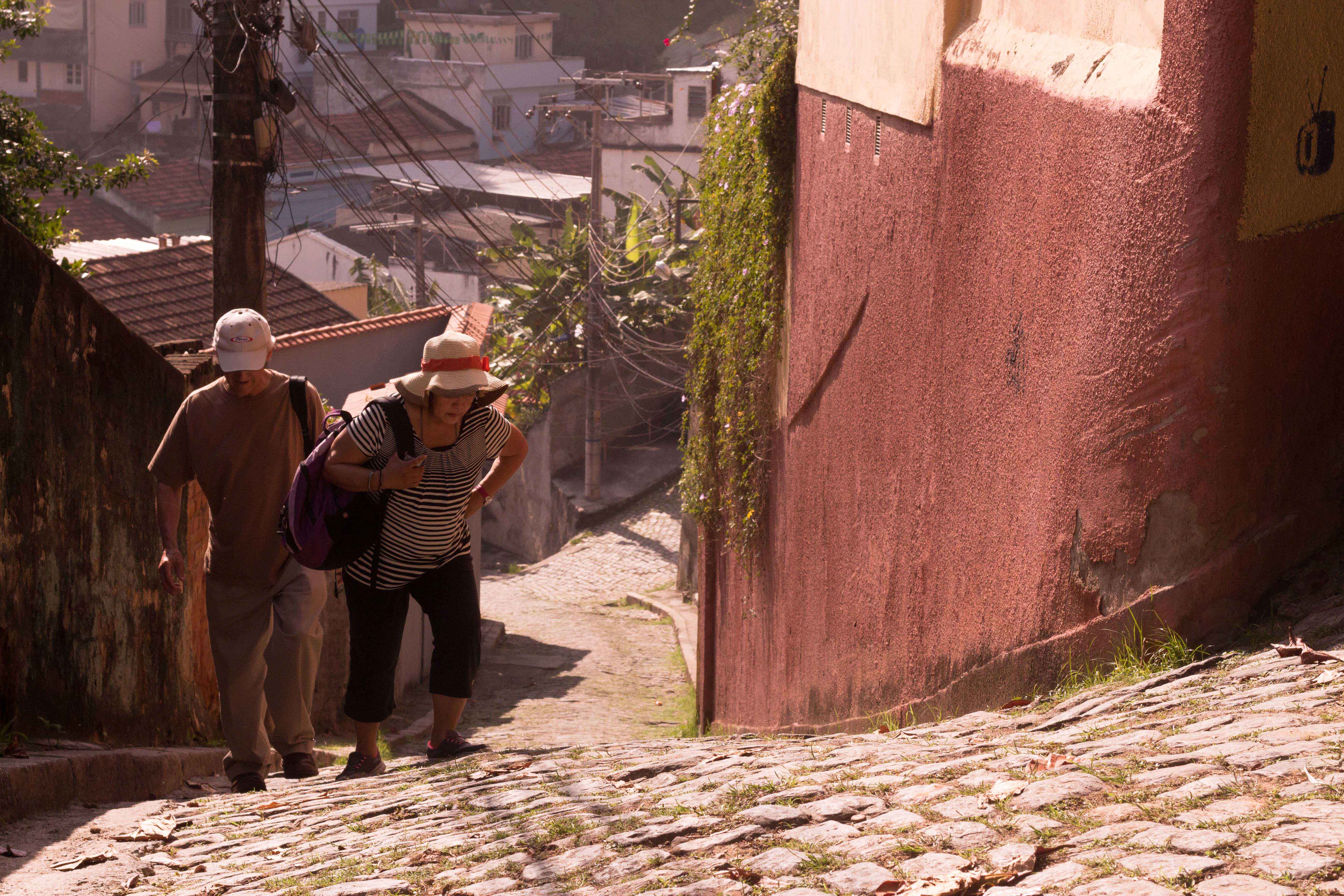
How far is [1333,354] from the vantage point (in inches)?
159

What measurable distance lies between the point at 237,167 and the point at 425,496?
17.8 ft

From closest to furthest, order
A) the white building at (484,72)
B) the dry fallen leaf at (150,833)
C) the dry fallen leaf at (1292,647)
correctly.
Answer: the dry fallen leaf at (1292,647) → the dry fallen leaf at (150,833) → the white building at (484,72)

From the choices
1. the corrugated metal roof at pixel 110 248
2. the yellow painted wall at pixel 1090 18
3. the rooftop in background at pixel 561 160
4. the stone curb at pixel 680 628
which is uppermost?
the rooftop in background at pixel 561 160

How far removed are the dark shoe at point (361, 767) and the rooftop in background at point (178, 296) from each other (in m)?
11.2

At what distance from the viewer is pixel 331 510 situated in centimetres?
459

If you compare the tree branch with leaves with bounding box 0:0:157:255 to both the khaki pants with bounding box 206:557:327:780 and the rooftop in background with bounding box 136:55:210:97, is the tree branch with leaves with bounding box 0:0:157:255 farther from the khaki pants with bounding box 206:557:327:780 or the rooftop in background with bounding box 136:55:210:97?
the rooftop in background with bounding box 136:55:210:97

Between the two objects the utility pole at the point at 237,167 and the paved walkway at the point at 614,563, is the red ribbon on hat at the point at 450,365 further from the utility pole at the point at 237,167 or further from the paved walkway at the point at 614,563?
the paved walkway at the point at 614,563

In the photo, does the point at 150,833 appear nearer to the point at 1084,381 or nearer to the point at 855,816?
the point at 855,816

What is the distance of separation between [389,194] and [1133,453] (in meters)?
37.7

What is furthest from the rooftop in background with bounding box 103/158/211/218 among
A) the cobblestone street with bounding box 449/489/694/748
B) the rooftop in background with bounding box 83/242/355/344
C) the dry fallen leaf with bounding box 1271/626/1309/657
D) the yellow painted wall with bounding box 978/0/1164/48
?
the dry fallen leaf with bounding box 1271/626/1309/657

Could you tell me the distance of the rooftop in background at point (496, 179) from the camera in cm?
3838

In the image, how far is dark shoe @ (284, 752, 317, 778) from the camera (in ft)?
17.7

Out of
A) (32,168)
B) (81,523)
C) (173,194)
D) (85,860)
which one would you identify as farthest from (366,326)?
(173,194)

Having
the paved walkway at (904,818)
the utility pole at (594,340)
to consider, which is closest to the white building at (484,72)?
the utility pole at (594,340)
